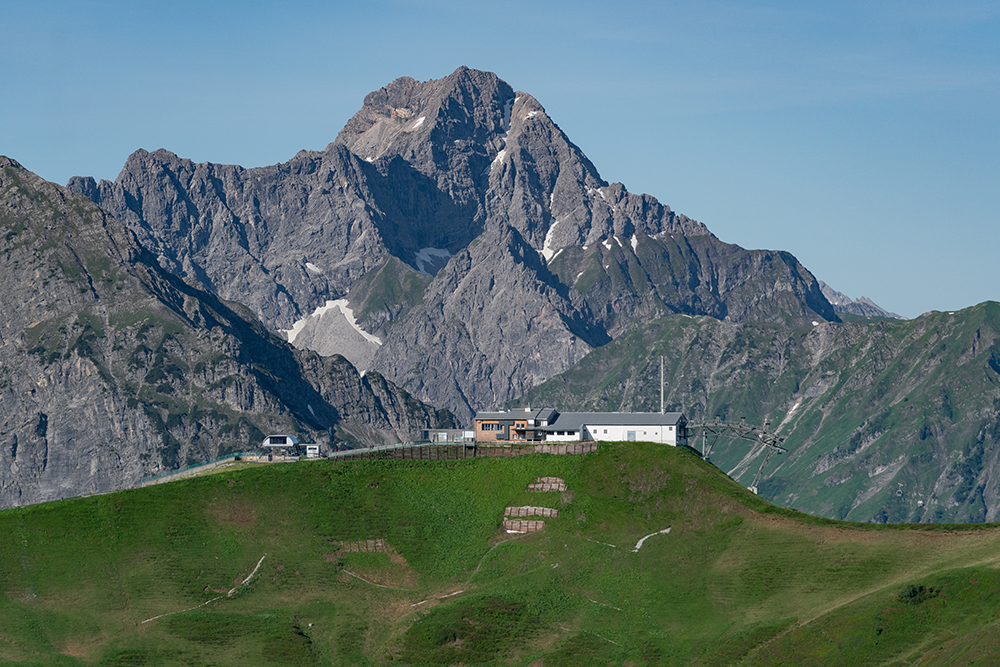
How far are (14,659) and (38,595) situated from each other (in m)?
15.5

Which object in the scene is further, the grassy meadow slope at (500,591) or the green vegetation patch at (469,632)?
the green vegetation patch at (469,632)

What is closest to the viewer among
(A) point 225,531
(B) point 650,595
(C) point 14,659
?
(C) point 14,659

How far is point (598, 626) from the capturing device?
171875mm

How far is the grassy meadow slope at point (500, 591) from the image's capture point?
6211 inches

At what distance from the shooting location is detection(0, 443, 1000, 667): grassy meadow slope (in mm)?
157750

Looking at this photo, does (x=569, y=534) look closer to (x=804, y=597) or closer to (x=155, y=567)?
(x=804, y=597)

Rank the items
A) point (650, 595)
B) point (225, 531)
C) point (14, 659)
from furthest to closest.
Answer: point (225, 531) < point (650, 595) < point (14, 659)

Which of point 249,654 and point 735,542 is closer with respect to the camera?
point 249,654

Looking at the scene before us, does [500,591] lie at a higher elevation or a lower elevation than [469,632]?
higher

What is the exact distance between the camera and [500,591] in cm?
18038

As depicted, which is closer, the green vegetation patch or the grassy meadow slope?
the grassy meadow slope

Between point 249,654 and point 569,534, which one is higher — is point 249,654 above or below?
below

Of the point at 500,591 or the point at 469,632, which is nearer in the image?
the point at 469,632

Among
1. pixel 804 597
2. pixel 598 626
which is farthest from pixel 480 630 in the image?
pixel 804 597
